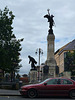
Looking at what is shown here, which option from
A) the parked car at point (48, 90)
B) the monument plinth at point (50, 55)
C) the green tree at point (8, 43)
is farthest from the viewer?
the monument plinth at point (50, 55)

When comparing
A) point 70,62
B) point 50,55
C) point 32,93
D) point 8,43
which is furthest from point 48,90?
point 70,62

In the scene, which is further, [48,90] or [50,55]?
[50,55]

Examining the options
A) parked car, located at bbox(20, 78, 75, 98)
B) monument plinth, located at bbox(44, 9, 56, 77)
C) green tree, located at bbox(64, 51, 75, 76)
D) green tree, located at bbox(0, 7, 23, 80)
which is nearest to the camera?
parked car, located at bbox(20, 78, 75, 98)

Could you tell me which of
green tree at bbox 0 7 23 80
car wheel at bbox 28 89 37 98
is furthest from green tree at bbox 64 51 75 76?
car wheel at bbox 28 89 37 98

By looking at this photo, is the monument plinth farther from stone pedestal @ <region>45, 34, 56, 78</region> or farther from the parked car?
the parked car

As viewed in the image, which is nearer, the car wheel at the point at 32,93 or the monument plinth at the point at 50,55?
the car wheel at the point at 32,93

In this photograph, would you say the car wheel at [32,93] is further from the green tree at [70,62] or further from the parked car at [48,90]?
the green tree at [70,62]

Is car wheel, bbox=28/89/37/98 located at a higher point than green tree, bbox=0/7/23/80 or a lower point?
lower

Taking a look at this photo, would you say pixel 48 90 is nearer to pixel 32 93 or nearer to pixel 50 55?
pixel 32 93

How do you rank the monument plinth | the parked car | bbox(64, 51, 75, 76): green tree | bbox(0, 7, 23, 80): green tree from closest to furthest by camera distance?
the parked car → bbox(0, 7, 23, 80): green tree → the monument plinth → bbox(64, 51, 75, 76): green tree

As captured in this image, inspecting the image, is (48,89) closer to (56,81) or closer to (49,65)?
(56,81)

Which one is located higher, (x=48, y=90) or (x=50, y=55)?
(x=50, y=55)

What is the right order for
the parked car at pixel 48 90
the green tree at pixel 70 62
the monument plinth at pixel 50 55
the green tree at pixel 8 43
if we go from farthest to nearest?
the green tree at pixel 70 62 < the monument plinth at pixel 50 55 < the green tree at pixel 8 43 < the parked car at pixel 48 90

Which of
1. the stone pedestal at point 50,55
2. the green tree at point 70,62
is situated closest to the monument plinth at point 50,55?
the stone pedestal at point 50,55
